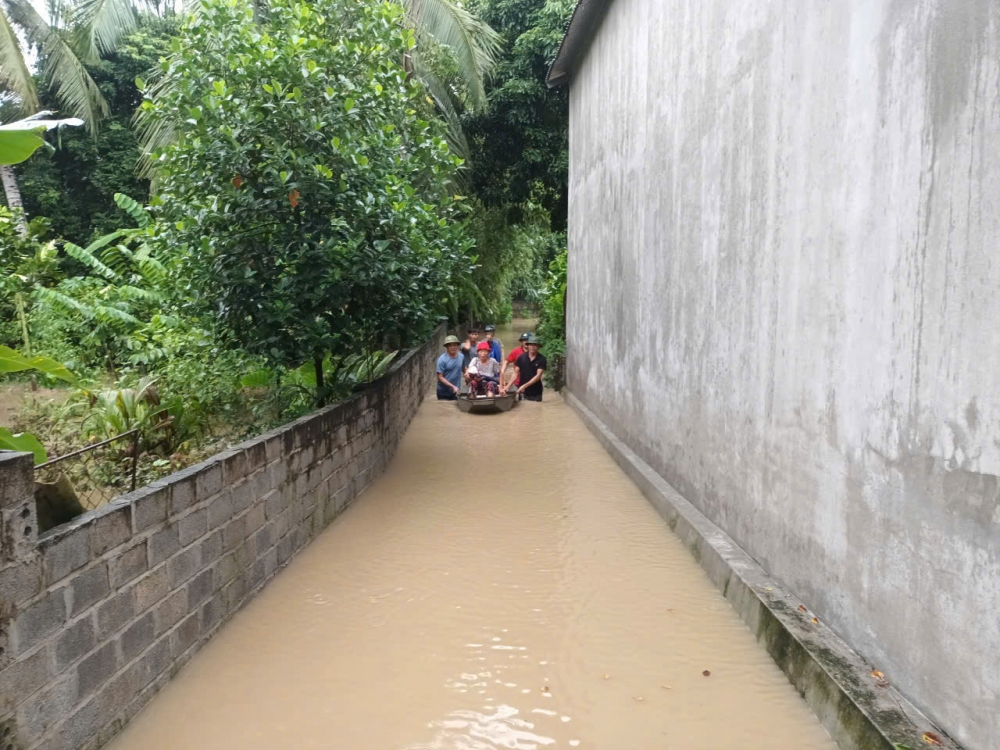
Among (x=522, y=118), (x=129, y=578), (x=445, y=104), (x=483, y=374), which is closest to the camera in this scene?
(x=129, y=578)

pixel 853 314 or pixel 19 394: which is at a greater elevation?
pixel 853 314

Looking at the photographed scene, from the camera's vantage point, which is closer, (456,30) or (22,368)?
(22,368)

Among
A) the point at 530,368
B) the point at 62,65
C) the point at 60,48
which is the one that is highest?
the point at 60,48

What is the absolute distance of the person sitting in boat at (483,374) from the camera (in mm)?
12828

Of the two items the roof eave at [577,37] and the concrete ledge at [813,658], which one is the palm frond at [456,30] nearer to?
the roof eave at [577,37]

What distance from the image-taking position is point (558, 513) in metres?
6.80

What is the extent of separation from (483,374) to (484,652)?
9.04 metres

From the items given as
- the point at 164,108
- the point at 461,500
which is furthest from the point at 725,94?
the point at 164,108

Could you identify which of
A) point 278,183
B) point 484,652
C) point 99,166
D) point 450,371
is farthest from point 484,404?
point 99,166

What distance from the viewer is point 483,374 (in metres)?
13.0

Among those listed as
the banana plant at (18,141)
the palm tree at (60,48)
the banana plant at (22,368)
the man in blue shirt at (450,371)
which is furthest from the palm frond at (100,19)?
the banana plant at (22,368)

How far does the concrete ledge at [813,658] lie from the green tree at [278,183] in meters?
3.93

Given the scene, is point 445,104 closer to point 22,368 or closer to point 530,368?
point 530,368

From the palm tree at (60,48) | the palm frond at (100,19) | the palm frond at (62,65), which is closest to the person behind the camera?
the palm frond at (100,19)
